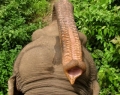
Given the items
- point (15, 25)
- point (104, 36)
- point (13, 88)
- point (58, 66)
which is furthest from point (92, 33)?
point (58, 66)

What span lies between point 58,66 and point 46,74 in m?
0.06

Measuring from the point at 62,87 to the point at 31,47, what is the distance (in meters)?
0.27

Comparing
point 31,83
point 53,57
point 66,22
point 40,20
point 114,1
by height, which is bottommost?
point 40,20

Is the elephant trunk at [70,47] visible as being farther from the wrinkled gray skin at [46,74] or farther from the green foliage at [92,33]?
the green foliage at [92,33]

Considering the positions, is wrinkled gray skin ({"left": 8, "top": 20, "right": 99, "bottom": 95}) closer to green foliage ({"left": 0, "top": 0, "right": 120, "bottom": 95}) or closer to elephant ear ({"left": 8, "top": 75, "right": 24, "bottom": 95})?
elephant ear ({"left": 8, "top": 75, "right": 24, "bottom": 95})

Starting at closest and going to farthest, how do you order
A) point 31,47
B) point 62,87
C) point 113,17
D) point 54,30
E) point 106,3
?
point 62,87, point 31,47, point 54,30, point 113,17, point 106,3

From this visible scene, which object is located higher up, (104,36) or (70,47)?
(70,47)

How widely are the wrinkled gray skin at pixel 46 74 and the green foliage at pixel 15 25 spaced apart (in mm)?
1607

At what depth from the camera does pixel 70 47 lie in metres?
1.73

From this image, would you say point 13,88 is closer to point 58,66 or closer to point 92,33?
point 58,66

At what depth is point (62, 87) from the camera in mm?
1844

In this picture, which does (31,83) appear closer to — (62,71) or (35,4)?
(62,71)

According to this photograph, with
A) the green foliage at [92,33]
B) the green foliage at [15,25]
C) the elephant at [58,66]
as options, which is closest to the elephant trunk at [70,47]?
the elephant at [58,66]

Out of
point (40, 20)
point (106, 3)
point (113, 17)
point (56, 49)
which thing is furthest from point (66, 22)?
Result: point (40, 20)
